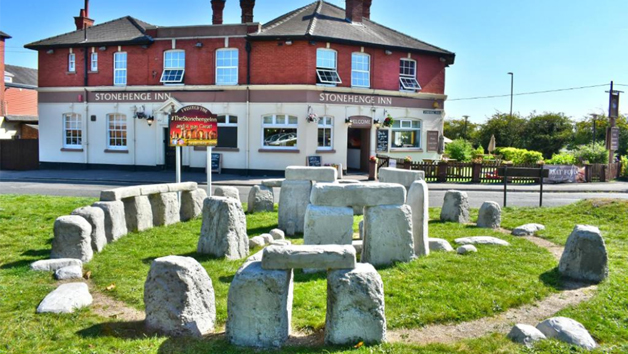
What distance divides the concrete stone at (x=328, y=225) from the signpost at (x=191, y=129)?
5.54 meters

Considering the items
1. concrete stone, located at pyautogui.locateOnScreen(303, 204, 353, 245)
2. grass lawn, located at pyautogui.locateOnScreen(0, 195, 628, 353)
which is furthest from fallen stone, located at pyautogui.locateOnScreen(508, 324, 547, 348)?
concrete stone, located at pyautogui.locateOnScreen(303, 204, 353, 245)

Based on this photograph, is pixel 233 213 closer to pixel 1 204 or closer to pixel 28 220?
pixel 28 220

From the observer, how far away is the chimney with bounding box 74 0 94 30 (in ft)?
98.0

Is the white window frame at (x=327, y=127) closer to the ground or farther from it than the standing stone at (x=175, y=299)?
farther from it

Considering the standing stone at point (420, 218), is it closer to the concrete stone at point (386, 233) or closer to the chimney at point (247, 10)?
the concrete stone at point (386, 233)

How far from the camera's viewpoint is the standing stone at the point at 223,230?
26.0 ft

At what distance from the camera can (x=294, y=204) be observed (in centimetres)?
1066

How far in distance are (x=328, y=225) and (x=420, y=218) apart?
1.82 m

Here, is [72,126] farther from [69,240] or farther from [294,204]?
[69,240]

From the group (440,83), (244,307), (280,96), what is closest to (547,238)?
(244,307)

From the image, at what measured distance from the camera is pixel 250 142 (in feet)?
80.7

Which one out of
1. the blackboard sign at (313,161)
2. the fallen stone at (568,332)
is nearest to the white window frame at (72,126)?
the blackboard sign at (313,161)

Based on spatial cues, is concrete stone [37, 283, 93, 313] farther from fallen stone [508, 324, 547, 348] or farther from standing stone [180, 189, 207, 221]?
standing stone [180, 189, 207, 221]

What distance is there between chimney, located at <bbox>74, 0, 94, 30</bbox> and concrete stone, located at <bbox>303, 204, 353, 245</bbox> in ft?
91.3
